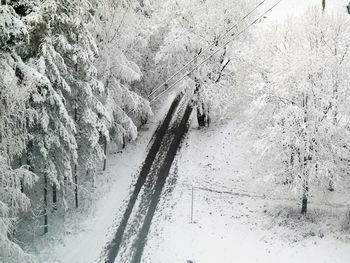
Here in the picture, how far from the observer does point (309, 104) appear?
2098cm

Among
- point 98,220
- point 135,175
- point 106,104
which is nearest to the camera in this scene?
point 98,220

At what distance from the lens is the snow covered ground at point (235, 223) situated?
20047mm

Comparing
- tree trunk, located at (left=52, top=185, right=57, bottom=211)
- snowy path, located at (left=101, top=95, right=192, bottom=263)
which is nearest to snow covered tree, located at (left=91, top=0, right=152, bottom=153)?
snowy path, located at (left=101, top=95, right=192, bottom=263)

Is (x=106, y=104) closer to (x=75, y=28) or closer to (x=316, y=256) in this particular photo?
(x=75, y=28)

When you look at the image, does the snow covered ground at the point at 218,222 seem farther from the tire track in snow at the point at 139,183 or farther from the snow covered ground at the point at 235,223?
the tire track in snow at the point at 139,183

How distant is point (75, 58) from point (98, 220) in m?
8.70

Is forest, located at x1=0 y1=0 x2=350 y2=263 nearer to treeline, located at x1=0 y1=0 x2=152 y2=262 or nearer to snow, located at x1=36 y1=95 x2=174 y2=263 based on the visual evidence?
treeline, located at x1=0 y1=0 x2=152 y2=262

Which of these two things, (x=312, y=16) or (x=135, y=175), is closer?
(x=312, y=16)

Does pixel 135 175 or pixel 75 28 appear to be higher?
pixel 75 28

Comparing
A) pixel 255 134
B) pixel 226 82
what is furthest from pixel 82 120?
pixel 226 82

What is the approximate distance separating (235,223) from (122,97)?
10.8m

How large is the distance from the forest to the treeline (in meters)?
0.06

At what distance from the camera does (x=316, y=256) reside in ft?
63.7

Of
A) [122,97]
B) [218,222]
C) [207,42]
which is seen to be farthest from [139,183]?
[207,42]
